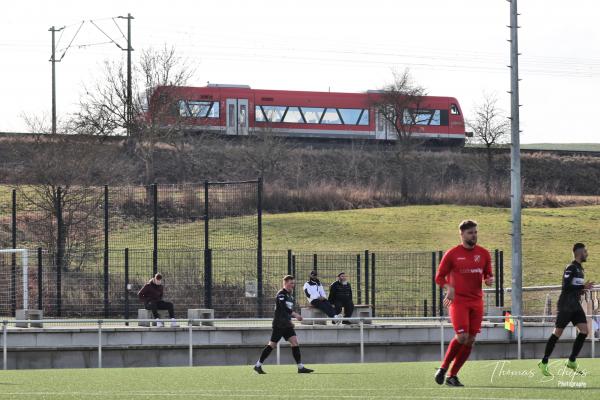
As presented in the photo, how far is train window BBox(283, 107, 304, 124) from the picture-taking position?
74250 millimetres

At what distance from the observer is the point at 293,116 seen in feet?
245

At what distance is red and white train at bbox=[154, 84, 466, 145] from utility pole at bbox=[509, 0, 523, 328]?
1610 inches

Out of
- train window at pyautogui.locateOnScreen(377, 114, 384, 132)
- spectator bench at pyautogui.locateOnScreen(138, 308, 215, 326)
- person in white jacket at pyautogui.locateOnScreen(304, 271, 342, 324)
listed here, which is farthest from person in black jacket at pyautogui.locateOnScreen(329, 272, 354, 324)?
train window at pyautogui.locateOnScreen(377, 114, 384, 132)

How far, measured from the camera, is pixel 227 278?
3178cm

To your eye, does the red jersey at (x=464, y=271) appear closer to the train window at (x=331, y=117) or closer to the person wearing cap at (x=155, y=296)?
the person wearing cap at (x=155, y=296)

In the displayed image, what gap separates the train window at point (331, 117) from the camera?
2964 inches

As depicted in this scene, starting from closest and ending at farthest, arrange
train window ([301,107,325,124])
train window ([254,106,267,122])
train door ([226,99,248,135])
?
train door ([226,99,248,135]) → train window ([254,106,267,122]) → train window ([301,107,325,124])

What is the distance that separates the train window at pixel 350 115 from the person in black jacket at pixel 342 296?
4540cm

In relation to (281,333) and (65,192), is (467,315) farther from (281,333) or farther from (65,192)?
(65,192)

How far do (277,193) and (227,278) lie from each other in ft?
104

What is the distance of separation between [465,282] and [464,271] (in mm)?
110

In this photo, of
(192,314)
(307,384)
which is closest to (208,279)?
(192,314)

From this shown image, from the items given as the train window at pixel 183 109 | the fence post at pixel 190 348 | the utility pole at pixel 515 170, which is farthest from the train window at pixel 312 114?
the fence post at pixel 190 348

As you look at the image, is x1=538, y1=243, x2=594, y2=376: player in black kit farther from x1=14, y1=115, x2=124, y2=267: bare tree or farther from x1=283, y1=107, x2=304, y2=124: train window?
x1=283, y1=107, x2=304, y2=124: train window
